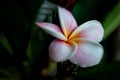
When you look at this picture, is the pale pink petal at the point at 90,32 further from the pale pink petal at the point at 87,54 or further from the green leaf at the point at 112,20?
the green leaf at the point at 112,20

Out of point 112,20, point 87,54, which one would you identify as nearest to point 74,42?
point 87,54

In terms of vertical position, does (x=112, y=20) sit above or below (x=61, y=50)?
below

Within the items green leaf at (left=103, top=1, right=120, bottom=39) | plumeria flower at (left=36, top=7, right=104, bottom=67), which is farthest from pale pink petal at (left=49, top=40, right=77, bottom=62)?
green leaf at (left=103, top=1, right=120, bottom=39)

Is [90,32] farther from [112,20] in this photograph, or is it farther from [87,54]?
[112,20]

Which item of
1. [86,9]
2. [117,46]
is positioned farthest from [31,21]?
[117,46]

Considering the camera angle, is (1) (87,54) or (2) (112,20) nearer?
(1) (87,54)
